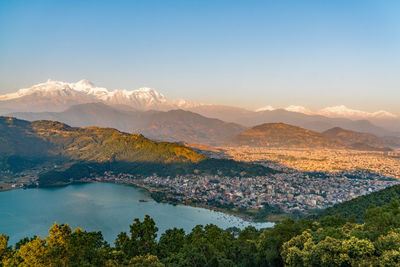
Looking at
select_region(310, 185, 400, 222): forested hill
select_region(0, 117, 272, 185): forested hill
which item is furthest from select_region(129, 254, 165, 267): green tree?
select_region(0, 117, 272, 185): forested hill

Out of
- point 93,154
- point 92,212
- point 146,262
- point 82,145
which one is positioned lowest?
point 92,212

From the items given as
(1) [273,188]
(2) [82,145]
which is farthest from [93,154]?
(1) [273,188]

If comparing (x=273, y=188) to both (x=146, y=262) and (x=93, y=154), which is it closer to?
(x=146, y=262)

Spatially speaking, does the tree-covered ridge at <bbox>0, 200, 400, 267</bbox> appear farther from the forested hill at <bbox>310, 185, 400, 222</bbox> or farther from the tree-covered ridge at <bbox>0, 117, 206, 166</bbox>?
the tree-covered ridge at <bbox>0, 117, 206, 166</bbox>

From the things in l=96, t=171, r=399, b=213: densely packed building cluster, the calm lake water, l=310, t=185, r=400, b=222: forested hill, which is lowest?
the calm lake water

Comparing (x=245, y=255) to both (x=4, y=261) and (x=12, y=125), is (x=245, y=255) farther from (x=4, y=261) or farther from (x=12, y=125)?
(x=12, y=125)

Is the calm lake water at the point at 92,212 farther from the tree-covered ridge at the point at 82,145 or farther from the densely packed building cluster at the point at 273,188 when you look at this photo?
the tree-covered ridge at the point at 82,145
